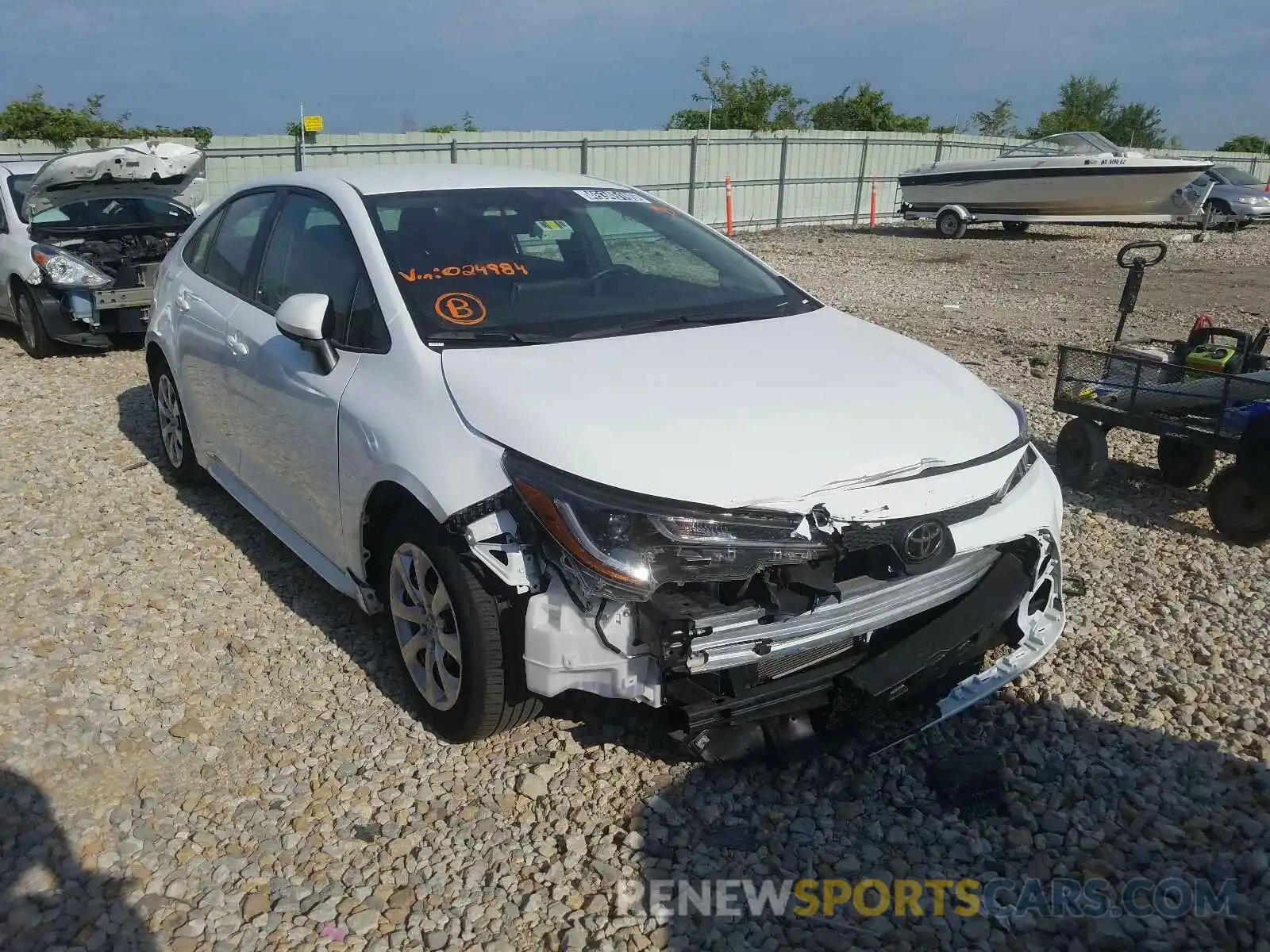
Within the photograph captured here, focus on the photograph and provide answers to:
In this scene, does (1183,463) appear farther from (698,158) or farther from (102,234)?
(698,158)

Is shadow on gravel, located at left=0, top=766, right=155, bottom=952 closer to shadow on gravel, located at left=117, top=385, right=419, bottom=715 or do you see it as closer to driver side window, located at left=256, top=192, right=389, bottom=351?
shadow on gravel, located at left=117, top=385, right=419, bottom=715

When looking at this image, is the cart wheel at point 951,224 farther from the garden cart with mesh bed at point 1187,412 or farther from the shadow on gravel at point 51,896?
the shadow on gravel at point 51,896

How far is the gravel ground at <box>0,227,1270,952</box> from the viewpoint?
257 centimetres

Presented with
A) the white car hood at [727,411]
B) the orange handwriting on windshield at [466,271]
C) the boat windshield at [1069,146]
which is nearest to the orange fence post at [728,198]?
the boat windshield at [1069,146]

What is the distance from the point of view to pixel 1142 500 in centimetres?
547

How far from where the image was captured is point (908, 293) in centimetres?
1304

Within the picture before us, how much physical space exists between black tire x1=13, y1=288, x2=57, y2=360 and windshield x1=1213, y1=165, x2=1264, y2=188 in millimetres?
23554

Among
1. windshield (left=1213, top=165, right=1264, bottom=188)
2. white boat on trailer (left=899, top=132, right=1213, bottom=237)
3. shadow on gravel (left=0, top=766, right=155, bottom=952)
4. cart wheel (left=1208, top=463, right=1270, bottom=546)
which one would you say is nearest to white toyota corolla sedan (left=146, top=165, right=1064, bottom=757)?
shadow on gravel (left=0, top=766, right=155, bottom=952)

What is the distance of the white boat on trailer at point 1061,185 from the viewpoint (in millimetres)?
19438

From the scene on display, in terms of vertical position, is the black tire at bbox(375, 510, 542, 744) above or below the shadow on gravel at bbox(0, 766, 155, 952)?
above

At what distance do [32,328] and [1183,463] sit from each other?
353 inches

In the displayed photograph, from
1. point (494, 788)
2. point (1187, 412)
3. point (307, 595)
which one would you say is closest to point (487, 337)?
point (494, 788)

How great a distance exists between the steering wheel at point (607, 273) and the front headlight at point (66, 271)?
6366 millimetres

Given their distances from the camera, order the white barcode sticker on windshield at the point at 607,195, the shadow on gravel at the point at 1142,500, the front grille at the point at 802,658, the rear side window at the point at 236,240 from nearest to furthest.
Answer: the front grille at the point at 802,658, the white barcode sticker on windshield at the point at 607,195, the rear side window at the point at 236,240, the shadow on gravel at the point at 1142,500
